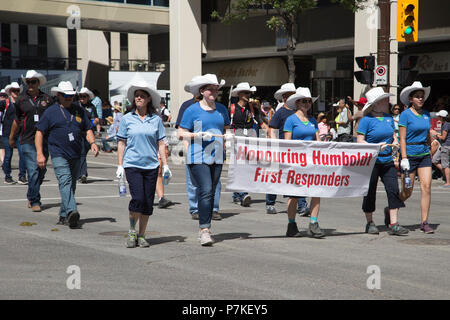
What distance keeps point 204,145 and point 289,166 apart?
4.34 feet

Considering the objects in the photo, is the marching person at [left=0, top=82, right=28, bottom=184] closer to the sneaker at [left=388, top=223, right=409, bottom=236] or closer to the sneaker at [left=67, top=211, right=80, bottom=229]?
the sneaker at [left=67, top=211, right=80, bottom=229]

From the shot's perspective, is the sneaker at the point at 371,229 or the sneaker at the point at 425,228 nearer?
the sneaker at the point at 371,229

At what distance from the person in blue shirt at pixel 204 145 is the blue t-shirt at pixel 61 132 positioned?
7.34 feet

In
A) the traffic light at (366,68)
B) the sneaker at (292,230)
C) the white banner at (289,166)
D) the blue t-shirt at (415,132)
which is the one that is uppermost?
the traffic light at (366,68)

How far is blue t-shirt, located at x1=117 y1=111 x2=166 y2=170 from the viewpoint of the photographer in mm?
8984

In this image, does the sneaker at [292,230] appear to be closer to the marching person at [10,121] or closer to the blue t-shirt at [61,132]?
the blue t-shirt at [61,132]

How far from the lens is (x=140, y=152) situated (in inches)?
354

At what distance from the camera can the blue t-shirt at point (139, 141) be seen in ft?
29.5

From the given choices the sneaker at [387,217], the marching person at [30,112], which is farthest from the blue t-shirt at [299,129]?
the marching person at [30,112]

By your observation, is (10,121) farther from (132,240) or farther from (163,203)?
(132,240)

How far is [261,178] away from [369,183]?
1.47 m

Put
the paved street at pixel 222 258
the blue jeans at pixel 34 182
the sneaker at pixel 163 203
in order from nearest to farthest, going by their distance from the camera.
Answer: the paved street at pixel 222 258
the blue jeans at pixel 34 182
the sneaker at pixel 163 203

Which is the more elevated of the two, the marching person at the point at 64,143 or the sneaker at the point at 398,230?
the marching person at the point at 64,143
